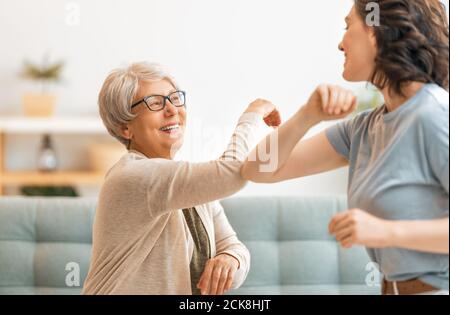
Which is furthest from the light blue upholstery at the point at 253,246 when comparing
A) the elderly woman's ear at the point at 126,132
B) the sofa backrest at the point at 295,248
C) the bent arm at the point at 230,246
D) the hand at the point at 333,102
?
the hand at the point at 333,102

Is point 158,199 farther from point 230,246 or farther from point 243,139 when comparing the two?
point 230,246

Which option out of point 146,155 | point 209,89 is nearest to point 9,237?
point 146,155

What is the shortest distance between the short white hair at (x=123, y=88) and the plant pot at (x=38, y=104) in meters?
1.69

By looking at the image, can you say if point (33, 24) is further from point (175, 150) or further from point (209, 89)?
point (175, 150)

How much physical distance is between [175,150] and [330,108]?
0.44m

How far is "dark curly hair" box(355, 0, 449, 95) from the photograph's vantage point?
3.47 ft

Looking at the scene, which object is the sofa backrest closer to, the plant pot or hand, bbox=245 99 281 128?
hand, bbox=245 99 281 128

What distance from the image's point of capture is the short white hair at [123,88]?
1.36m

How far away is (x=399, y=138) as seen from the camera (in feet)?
3.39

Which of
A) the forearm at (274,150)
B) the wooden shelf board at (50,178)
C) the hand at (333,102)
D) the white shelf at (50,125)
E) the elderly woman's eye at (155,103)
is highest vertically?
the white shelf at (50,125)

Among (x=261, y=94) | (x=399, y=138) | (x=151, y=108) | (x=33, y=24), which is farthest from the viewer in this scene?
(x=33, y=24)

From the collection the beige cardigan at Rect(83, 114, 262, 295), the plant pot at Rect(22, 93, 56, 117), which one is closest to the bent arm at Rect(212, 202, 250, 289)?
the beige cardigan at Rect(83, 114, 262, 295)

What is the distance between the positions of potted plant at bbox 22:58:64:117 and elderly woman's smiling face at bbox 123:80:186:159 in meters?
1.73

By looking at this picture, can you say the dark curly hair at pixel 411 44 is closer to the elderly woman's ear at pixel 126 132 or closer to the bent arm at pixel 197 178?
the bent arm at pixel 197 178
